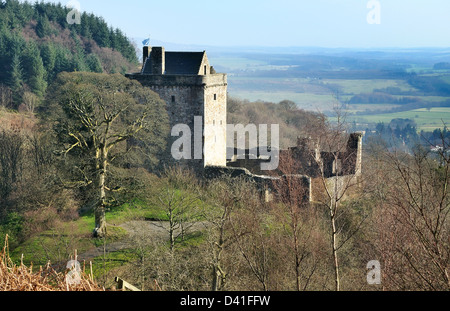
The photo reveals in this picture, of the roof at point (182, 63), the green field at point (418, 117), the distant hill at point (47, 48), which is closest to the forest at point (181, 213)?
the roof at point (182, 63)

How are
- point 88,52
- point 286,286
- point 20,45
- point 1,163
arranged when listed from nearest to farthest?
1. point 286,286
2. point 1,163
3. point 20,45
4. point 88,52

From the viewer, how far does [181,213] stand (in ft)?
86.8

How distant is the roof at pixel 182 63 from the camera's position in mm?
38438

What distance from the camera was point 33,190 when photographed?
2875cm

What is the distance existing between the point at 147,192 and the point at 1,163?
39.4 feet

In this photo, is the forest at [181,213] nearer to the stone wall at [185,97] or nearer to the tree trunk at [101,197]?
the tree trunk at [101,197]

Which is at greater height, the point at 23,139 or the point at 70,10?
the point at 70,10

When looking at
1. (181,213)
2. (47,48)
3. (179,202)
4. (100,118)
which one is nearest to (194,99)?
(100,118)

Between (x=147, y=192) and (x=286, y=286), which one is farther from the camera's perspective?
(x=147, y=192)

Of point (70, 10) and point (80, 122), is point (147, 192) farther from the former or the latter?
point (70, 10)

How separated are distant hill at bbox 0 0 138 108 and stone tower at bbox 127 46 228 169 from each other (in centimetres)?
2939

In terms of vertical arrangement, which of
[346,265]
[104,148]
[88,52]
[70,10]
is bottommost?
[346,265]

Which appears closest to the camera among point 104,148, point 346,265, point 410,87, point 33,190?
point 346,265
